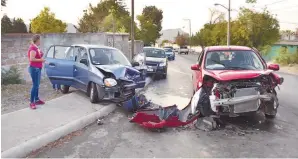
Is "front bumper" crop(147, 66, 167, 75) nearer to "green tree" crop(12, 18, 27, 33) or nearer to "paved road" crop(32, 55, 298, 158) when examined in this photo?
"paved road" crop(32, 55, 298, 158)

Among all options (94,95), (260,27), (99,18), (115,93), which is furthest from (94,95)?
(99,18)

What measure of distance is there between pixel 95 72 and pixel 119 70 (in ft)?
2.26

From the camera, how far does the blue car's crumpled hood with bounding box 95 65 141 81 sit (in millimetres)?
9570

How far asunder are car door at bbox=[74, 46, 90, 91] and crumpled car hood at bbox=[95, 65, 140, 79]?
0.50m

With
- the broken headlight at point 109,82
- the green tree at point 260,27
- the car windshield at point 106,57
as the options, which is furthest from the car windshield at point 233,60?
the green tree at point 260,27

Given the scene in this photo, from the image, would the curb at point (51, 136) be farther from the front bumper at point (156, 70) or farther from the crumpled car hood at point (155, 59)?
the crumpled car hood at point (155, 59)

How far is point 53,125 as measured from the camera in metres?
6.95

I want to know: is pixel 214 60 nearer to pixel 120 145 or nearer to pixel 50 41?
pixel 120 145

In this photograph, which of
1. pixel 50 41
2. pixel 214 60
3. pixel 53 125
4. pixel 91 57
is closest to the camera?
pixel 53 125

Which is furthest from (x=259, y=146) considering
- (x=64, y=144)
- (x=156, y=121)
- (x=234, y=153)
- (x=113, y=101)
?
(x=113, y=101)

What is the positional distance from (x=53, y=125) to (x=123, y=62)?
14.8 feet

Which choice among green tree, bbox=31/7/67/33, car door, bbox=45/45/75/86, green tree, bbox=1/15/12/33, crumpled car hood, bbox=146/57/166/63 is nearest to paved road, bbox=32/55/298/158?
car door, bbox=45/45/75/86

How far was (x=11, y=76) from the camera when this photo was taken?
40.6 feet

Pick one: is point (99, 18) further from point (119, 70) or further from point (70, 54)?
point (119, 70)
